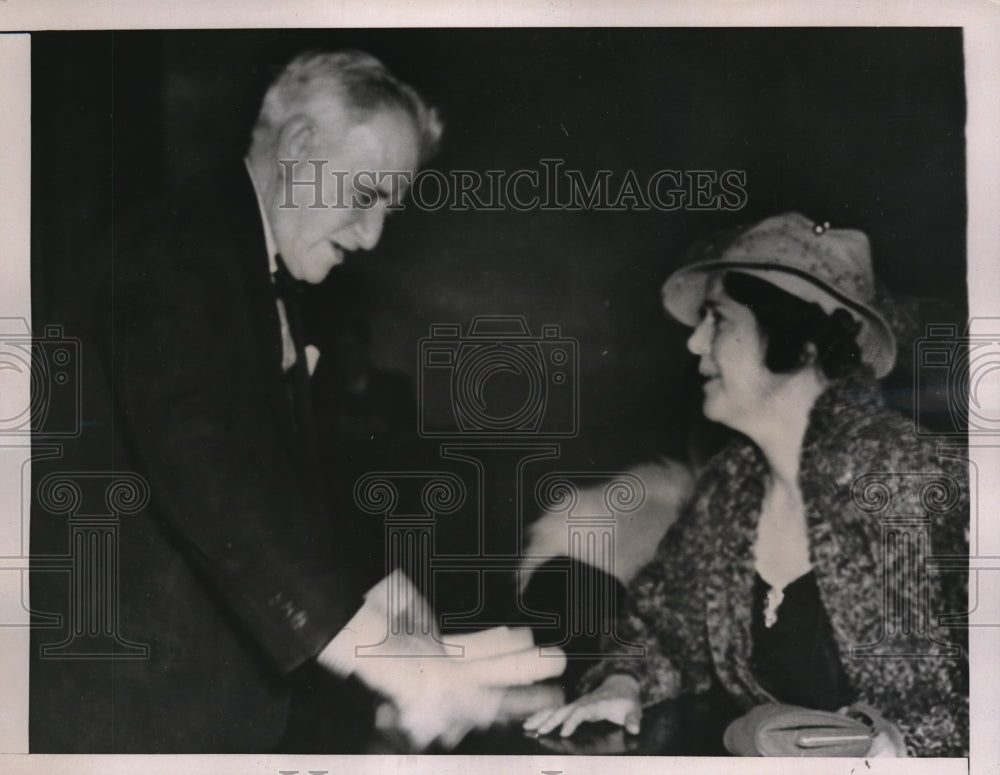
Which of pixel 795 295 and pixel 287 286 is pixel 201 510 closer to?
pixel 287 286

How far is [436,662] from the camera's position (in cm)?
193

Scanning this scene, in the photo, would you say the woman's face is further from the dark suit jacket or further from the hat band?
the dark suit jacket

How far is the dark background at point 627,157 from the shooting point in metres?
1.92

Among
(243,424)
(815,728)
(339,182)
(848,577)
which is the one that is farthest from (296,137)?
(815,728)

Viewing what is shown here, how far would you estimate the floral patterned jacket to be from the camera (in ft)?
6.26

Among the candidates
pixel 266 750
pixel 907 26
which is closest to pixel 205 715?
pixel 266 750

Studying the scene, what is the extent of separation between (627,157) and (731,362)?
0.53m

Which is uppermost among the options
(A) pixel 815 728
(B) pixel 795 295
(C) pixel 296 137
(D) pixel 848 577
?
(C) pixel 296 137

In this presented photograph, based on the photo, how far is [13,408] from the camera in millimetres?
1967

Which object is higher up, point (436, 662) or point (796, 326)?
point (796, 326)

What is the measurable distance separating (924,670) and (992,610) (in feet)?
0.69

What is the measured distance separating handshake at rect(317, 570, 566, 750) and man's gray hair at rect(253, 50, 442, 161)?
1055 millimetres

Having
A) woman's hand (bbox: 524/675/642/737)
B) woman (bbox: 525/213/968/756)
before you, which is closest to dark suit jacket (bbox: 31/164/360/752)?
woman's hand (bbox: 524/675/642/737)

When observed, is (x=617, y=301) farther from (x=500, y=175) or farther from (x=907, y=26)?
(x=907, y=26)
